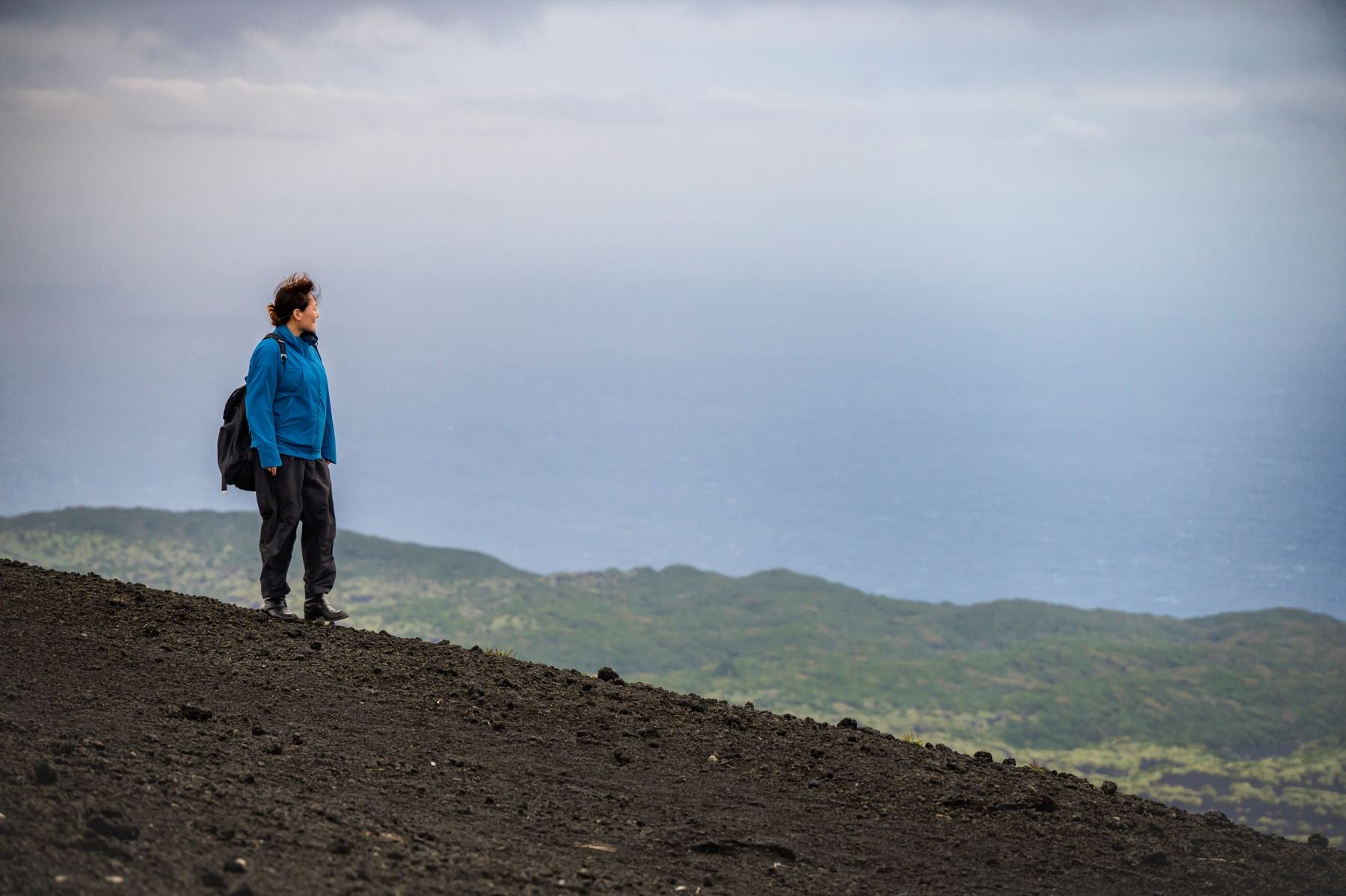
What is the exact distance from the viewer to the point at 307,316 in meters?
8.70

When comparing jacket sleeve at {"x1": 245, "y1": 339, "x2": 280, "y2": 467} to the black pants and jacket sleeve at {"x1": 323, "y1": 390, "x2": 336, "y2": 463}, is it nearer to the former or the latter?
the black pants

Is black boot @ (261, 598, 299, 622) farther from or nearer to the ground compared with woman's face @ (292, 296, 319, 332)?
nearer to the ground

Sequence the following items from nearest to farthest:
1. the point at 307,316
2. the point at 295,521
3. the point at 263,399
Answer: the point at 263,399 < the point at 307,316 < the point at 295,521

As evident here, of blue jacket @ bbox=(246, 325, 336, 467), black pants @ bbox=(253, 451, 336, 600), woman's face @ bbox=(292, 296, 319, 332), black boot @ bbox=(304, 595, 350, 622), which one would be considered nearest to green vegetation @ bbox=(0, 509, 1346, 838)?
black boot @ bbox=(304, 595, 350, 622)

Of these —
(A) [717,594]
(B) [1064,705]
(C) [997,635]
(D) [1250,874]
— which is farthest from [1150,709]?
(D) [1250,874]

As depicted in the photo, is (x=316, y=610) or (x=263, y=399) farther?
(x=316, y=610)

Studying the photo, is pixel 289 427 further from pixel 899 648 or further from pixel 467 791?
pixel 899 648

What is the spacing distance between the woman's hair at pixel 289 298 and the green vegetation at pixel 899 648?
6106 cm

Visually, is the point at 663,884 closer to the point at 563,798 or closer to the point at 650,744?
the point at 563,798

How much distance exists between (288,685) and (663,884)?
2.97 meters

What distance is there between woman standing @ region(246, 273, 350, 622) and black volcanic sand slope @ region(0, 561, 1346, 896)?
0.65 metres

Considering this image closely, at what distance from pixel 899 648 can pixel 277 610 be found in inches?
4214

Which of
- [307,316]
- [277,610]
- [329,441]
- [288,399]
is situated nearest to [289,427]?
[288,399]

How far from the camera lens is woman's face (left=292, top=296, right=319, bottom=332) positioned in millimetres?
8680
